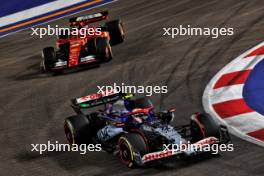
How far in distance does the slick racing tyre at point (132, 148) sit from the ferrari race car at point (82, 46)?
228 inches

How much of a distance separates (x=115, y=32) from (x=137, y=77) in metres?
2.86

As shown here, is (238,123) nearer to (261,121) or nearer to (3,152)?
(261,121)

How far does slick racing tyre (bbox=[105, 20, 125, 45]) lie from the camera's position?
17.8 meters

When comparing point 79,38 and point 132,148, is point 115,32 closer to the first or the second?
point 79,38

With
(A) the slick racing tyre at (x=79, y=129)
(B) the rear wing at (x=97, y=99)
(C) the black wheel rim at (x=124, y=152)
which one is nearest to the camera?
(C) the black wheel rim at (x=124, y=152)

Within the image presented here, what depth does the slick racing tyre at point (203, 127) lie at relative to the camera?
35.0 ft

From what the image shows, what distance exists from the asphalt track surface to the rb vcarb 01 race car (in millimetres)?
249

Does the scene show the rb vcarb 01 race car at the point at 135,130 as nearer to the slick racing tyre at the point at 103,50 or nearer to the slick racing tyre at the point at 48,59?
the slick racing tyre at the point at 103,50

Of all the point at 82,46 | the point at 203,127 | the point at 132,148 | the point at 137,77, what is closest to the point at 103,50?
the point at 82,46

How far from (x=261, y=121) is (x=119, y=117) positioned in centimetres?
226

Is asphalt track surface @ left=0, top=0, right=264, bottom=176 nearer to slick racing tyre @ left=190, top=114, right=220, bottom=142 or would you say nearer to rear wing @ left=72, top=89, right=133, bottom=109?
slick racing tyre @ left=190, top=114, right=220, bottom=142

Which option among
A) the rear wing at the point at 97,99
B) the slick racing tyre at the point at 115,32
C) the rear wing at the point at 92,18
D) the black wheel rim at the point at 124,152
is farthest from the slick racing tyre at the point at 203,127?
the slick racing tyre at the point at 115,32

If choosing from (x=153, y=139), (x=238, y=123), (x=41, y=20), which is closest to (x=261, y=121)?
(x=238, y=123)

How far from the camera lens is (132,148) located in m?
10.5
